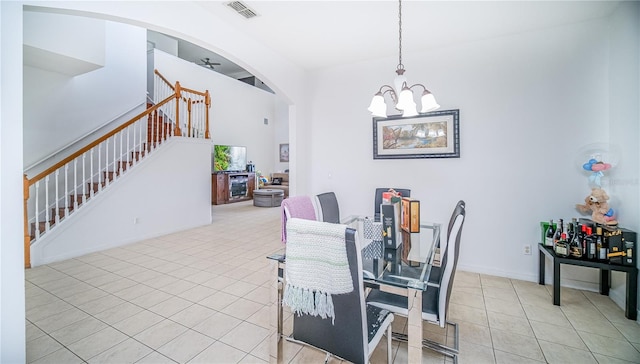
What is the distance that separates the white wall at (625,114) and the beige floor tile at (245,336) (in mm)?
3219

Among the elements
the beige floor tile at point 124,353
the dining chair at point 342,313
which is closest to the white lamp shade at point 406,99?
the dining chair at point 342,313

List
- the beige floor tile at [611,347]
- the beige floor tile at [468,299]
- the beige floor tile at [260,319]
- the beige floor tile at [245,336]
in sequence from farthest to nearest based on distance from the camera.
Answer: the beige floor tile at [468,299] < the beige floor tile at [260,319] < the beige floor tile at [245,336] < the beige floor tile at [611,347]

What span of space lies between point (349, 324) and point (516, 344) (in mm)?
1542

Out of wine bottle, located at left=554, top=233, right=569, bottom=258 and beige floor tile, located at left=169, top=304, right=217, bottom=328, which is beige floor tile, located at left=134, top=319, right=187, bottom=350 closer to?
beige floor tile, located at left=169, top=304, right=217, bottom=328

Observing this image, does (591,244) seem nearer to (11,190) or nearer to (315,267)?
(315,267)

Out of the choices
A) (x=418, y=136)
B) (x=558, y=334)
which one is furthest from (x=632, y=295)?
(x=418, y=136)

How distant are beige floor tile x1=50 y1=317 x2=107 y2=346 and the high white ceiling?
118 inches

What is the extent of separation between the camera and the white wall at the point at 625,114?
2348 mm

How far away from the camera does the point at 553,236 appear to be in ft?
8.81

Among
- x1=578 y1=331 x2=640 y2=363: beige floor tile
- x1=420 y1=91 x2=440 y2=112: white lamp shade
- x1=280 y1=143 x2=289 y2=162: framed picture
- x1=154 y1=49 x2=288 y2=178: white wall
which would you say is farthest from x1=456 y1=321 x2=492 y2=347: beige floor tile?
x1=280 y1=143 x2=289 y2=162: framed picture

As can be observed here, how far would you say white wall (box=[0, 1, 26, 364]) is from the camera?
4.91ft

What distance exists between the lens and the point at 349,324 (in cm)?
126

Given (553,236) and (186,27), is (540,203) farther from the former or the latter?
(186,27)

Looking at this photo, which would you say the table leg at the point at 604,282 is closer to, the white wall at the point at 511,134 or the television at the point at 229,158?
the white wall at the point at 511,134
